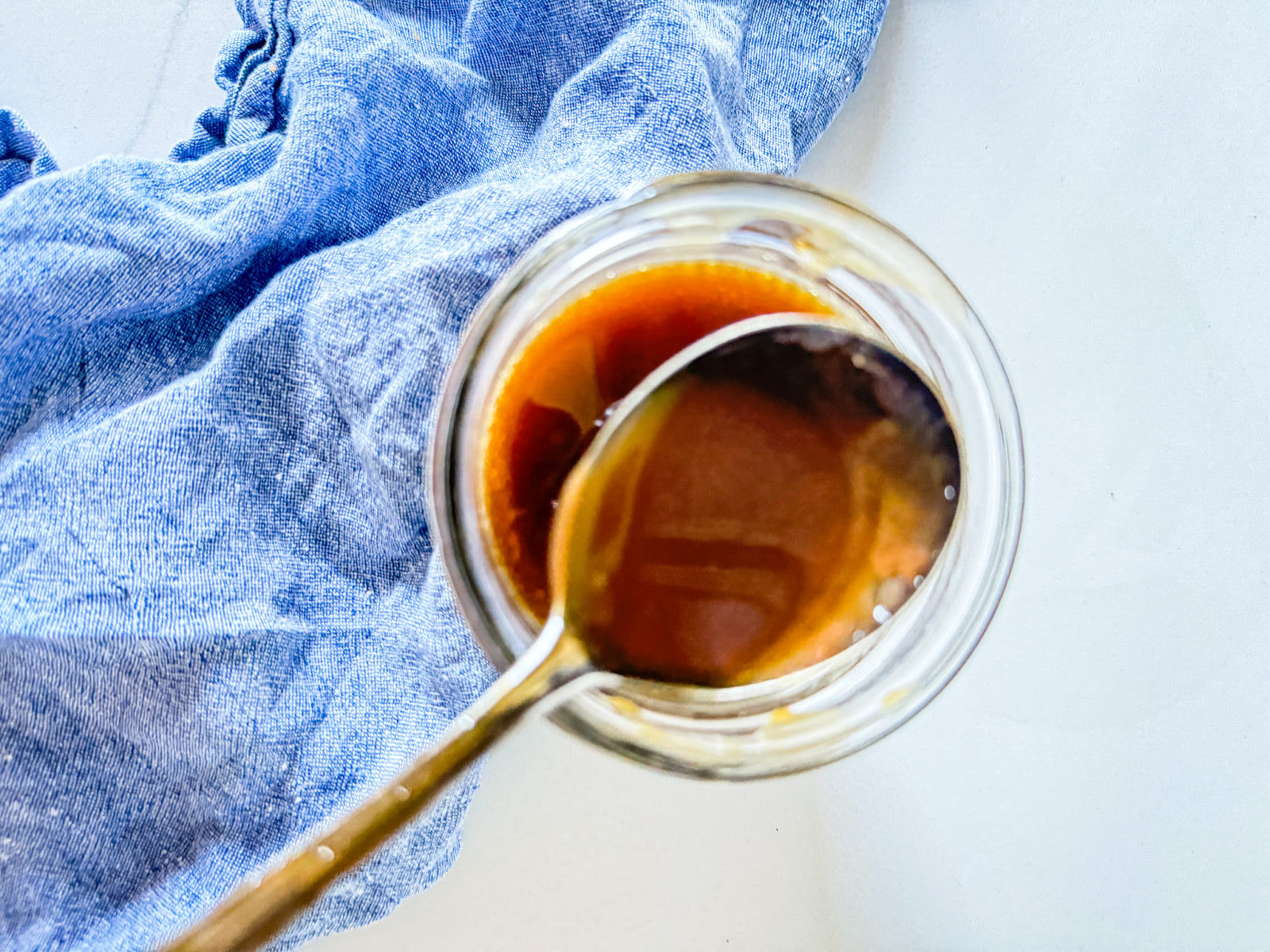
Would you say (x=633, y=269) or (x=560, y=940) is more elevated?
(x=633, y=269)

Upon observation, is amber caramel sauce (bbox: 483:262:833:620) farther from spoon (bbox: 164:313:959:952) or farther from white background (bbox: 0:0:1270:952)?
white background (bbox: 0:0:1270:952)

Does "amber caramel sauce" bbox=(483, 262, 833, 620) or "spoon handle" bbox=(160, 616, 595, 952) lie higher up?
"amber caramel sauce" bbox=(483, 262, 833, 620)

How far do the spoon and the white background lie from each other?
0.69 feet

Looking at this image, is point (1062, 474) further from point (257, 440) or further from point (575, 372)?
point (257, 440)

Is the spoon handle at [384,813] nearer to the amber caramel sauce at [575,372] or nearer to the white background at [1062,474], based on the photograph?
the amber caramel sauce at [575,372]

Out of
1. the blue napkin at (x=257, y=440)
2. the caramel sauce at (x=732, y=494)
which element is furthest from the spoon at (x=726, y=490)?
the blue napkin at (x=257, y=440)

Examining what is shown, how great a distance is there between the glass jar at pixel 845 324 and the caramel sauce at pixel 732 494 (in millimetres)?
25

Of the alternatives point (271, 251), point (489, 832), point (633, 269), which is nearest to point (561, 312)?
point (633, 269)

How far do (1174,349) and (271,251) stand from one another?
485 mm

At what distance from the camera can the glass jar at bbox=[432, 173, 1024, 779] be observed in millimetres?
356

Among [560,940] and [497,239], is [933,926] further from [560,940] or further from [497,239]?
[497,239]

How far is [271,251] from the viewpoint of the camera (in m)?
0.46

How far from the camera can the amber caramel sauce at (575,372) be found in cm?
37

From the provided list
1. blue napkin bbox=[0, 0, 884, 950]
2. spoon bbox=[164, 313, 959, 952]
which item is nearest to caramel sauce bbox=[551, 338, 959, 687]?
spoon bbox=[164, 313, 959, 952]
